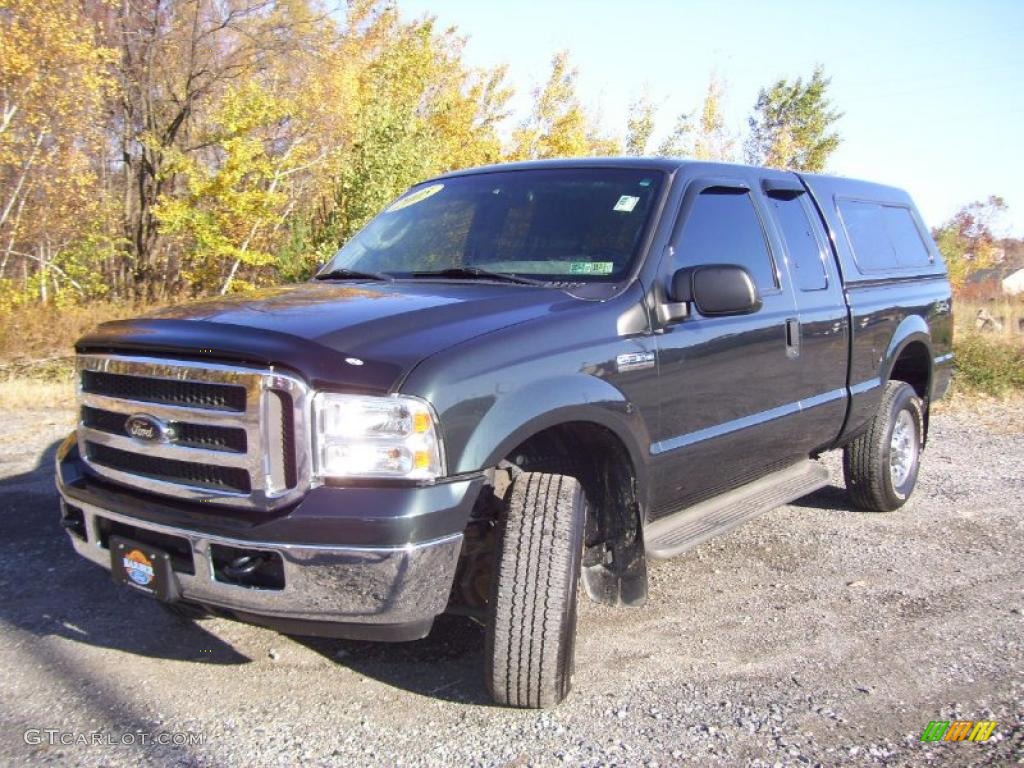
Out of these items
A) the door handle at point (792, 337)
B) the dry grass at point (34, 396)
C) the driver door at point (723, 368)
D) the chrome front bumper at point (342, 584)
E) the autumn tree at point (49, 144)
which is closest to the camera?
the chrome front bumper at point (342, 584)

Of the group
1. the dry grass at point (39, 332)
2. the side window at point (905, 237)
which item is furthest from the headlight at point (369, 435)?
the dry grass at point (39, 332)

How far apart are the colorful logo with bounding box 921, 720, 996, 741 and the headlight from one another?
1.84 meters

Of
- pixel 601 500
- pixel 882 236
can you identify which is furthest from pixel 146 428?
pixel 882 236

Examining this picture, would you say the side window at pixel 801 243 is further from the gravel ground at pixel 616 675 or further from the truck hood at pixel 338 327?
the truck hood at pixel 338 327

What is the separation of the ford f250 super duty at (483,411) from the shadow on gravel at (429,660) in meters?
0.32

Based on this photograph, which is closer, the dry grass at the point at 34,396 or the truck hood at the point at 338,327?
the truck hood at the point at 338,327

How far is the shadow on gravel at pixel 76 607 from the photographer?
136 inches

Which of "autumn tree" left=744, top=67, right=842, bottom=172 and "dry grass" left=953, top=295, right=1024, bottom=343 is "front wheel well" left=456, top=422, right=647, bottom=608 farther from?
"autumn tree" left=744, top=67, right=842, bottom=172

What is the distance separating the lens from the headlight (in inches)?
98.7

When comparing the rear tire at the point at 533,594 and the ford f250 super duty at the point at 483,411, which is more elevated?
the ford f250 super duty at the point at 483,411

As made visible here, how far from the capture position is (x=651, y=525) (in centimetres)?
354

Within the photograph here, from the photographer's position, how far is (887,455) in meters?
5.37

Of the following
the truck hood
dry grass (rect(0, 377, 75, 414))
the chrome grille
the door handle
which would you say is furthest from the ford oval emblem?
dry grass (rect(0, 377, 75, 414))

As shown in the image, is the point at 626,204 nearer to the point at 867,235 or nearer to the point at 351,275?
the point at 351,275
